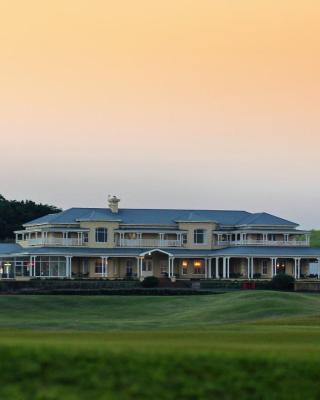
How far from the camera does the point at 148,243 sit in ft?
382

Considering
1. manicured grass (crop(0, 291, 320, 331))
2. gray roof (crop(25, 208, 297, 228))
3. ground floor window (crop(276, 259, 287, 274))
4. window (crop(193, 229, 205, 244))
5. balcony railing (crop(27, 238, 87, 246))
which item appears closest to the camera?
manicured grass (crop(0, 291, 320, 331))

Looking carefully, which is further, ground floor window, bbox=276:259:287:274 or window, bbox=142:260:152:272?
window, bbox=142:260:152:272

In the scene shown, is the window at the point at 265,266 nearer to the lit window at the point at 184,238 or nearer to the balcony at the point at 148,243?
the lit window at the point at 184,238

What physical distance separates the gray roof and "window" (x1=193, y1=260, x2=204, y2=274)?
4.56 meters

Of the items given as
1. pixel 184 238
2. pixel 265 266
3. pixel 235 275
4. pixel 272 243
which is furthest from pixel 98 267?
pixel 272 243

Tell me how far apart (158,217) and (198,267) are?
706 cm

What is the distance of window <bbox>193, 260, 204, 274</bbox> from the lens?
4567 inches

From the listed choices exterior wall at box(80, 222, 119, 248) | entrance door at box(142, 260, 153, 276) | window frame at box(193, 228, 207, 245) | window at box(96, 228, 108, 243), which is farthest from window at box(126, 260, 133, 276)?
window frame at box(193, 228, 207, 245)

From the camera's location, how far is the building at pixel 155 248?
370 ft

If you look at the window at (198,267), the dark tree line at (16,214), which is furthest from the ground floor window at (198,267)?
the dark tree line at (16,214)

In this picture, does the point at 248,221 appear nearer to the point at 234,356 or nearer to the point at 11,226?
the point at 11,226

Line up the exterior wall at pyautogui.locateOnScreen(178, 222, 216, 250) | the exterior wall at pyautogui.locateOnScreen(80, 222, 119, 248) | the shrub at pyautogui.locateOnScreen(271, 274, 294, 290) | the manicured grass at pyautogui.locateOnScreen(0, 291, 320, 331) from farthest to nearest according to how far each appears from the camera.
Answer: the exterior wall at pyautogui.locateOnScreen(178, 222, 216, 250), the exterior wall at pyautogui.locateOnScreen(80, 222, 119, 248), the shrub at pyautogui.locateOnScreen(271, 274, 294, 290), the manicured grass at pyautogui.locateOnScreen(0, 291, 320, 331)

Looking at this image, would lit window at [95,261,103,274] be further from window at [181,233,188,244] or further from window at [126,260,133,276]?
window at [181,233,188,244]

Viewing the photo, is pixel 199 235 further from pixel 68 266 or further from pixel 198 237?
pixel 68 266
